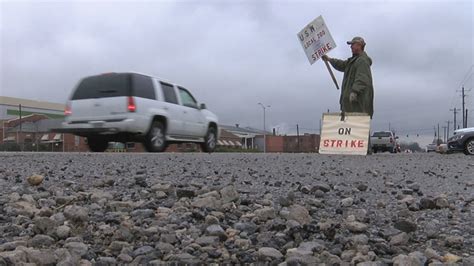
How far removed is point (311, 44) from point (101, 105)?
4.58 m

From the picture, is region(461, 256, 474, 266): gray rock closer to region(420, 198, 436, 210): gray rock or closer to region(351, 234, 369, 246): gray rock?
region(351, 234, 369, 246): gray rock

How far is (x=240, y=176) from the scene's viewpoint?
5.26 m

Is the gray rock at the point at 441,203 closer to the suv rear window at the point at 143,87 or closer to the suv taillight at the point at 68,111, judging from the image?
the suv rear window at the point at 143,87

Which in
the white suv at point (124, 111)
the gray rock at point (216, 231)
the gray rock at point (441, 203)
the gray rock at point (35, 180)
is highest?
the white suv at point (124, 111)

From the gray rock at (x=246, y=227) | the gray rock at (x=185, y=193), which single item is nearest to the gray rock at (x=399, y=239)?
the gray rock at (x=246, y=227)

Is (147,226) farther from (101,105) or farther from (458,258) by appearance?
(101,105)

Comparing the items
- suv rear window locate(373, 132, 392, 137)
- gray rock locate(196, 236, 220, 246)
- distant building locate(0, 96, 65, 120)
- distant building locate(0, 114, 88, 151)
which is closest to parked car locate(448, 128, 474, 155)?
gray rock locate(196, 236, 220, 246)

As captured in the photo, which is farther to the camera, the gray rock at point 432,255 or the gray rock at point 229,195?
the gray rock at point 229,195

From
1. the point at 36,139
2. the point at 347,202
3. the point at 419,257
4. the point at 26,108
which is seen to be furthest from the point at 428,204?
the point at 26,108

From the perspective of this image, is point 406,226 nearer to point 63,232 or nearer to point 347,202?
point 347,202

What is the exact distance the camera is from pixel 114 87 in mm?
10672

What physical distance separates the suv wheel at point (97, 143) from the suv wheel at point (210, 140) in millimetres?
2741

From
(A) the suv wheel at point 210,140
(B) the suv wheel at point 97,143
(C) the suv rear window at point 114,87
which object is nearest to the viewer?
(C) the suv rear window at point 114,87

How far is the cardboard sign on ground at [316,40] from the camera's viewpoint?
31.4 ft
